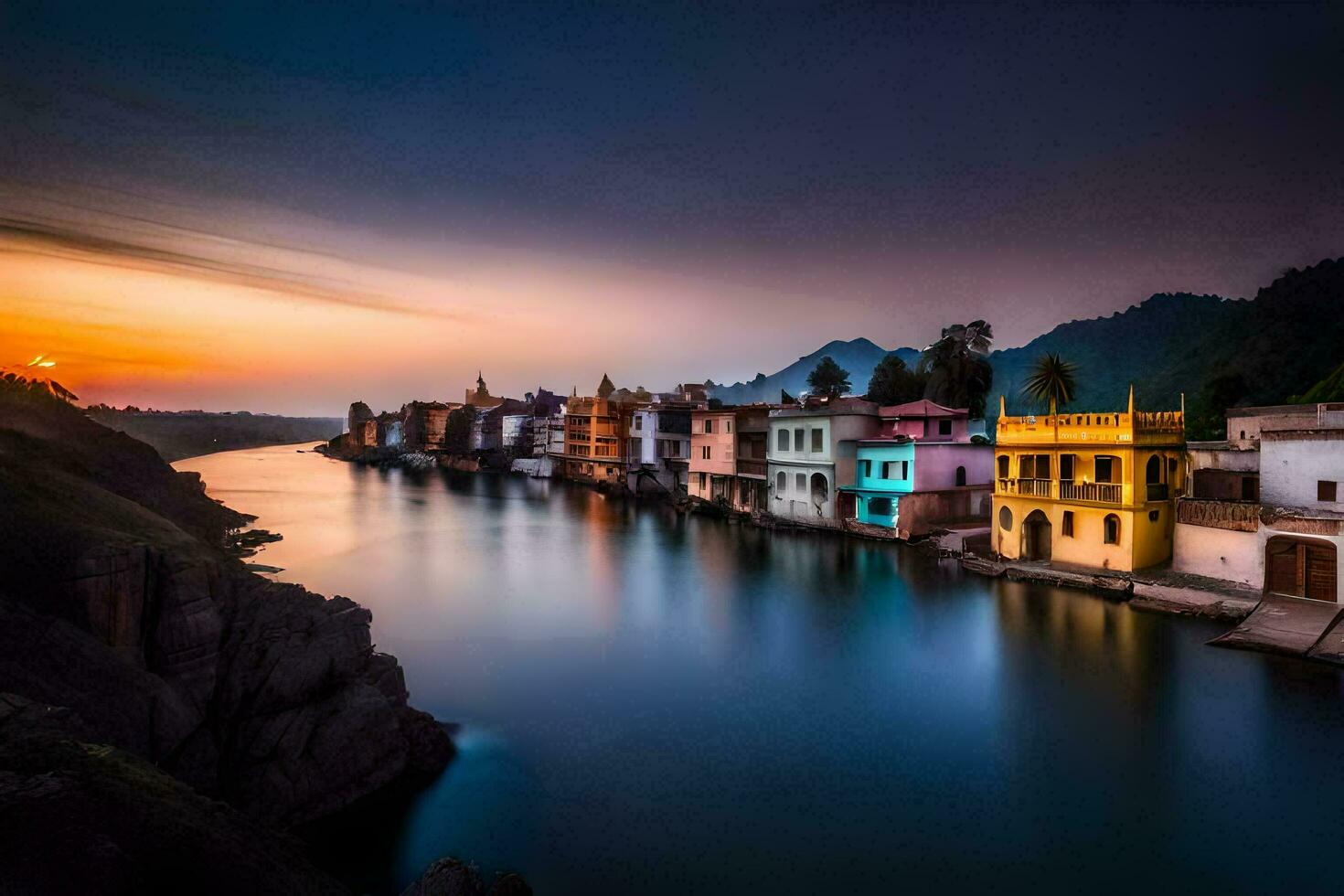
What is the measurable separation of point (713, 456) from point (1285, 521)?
3024cm

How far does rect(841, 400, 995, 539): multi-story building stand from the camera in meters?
31.3

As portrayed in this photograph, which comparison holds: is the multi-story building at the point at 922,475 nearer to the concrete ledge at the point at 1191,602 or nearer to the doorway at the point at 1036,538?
the doorway at the point at 1036,538

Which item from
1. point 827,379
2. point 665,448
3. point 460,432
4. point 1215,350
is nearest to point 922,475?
point 827,379

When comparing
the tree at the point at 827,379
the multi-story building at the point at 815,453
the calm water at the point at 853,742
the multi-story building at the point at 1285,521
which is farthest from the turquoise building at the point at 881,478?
the tree at the point at 827,379

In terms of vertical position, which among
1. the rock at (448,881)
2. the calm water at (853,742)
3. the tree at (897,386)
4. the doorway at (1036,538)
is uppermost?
the tree at (897,386)

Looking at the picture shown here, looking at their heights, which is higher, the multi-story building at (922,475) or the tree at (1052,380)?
the tree at (1052,380)

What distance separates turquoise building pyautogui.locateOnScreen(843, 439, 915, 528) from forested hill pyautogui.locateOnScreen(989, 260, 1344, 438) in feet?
62.1

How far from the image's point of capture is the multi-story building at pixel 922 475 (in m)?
31.3

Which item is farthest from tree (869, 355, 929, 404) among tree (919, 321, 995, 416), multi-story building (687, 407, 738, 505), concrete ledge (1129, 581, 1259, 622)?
concrete ledge (1129, 581, 1259, 622)

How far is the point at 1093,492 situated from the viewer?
2194cm

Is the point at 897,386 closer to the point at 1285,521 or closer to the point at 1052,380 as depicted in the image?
the point at 1052,380

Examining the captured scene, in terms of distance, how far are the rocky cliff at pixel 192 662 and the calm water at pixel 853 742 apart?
125 cm

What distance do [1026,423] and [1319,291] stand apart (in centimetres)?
4642

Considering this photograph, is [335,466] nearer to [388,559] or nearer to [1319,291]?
[388,559]
